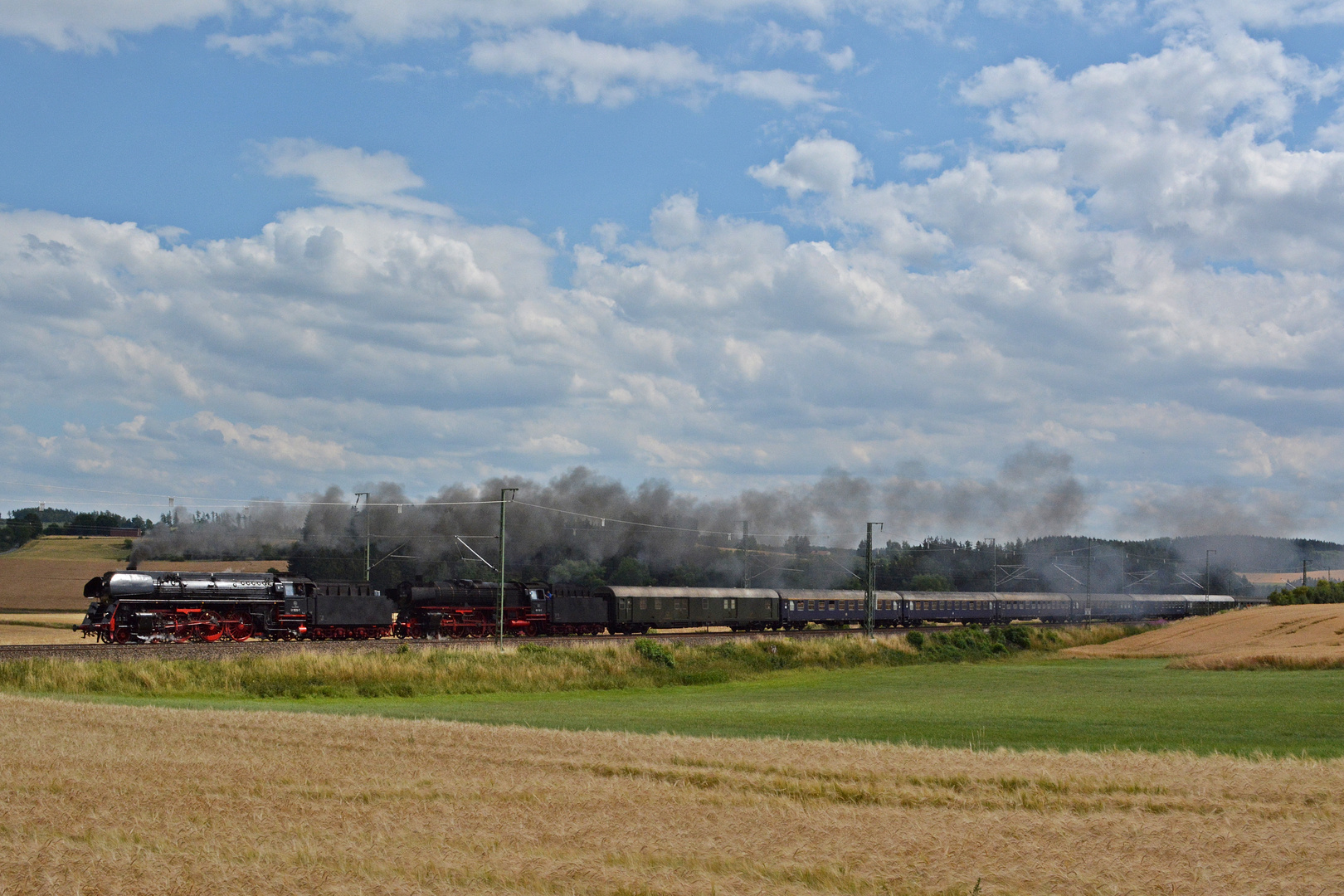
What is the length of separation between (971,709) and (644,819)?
1913 cm

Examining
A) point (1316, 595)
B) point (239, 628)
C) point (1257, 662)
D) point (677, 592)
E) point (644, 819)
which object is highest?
point (644, 819)

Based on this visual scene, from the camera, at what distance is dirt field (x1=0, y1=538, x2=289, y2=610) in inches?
3853

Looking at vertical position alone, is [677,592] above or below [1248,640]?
above

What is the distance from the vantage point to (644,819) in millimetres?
11906

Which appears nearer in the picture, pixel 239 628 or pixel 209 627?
pixel 209 627

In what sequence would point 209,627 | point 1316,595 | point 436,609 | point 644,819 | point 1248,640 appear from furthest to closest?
point 1316,595 < point 436,609 < point 1248,640 < point 209,627 < point 644,819

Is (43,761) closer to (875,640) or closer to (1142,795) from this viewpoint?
(1142,795)

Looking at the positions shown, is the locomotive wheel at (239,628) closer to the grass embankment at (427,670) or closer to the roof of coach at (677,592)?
the grass embankment at (427,670)

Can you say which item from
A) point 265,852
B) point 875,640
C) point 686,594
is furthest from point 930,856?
point 686,594

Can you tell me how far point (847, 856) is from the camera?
9867mm

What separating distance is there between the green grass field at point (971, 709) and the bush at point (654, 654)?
219 centimetres

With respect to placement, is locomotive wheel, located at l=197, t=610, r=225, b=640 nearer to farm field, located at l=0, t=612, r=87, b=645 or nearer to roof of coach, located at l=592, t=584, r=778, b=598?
farm field, located at l=0, t=612, r=87, b=645

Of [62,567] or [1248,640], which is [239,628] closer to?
[1248,640]

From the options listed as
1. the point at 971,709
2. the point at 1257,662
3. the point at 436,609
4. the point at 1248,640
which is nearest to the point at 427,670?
the point at 971,709
